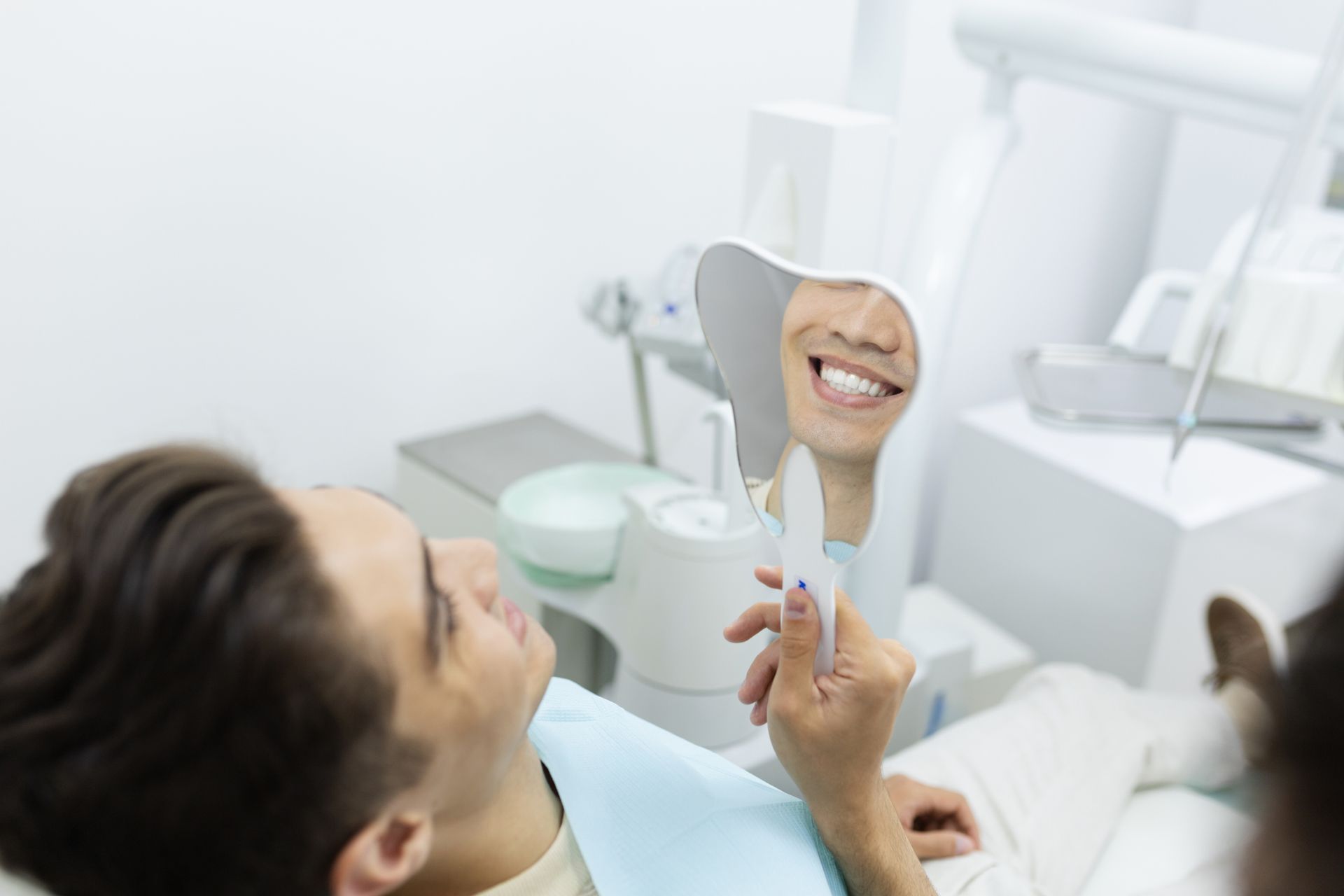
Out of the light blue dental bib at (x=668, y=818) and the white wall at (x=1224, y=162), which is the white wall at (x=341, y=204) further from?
the white wall at (x=1224, y=162)

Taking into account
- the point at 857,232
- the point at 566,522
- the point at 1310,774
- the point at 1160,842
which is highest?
the point at 857,232

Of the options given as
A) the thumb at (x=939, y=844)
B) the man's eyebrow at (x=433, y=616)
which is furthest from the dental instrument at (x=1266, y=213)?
the man's eyebrow at (x=433, y=616)

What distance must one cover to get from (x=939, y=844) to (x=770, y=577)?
509 millimetres

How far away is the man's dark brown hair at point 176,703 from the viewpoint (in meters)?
0.58

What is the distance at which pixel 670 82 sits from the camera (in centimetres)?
198

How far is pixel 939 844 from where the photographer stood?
46.2 inches

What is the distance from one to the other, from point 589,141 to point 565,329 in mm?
348

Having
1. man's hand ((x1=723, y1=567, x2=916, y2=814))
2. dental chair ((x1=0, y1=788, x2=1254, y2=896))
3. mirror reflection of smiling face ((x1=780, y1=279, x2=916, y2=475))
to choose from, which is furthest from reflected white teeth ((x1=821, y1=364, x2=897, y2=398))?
dental chair ((x1=0, y1=788, x2=1254, y2=896))

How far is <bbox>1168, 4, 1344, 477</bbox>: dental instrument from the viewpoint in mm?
1003

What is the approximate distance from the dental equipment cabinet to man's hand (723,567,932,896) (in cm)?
36

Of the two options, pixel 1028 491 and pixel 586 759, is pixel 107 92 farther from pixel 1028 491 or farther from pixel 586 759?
pixel 1028 491

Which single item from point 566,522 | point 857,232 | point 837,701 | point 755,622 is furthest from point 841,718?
point 566,522

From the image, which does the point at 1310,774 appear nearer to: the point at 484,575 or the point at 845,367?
the point at 845,367

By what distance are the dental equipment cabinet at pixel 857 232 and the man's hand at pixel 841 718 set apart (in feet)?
1.17
